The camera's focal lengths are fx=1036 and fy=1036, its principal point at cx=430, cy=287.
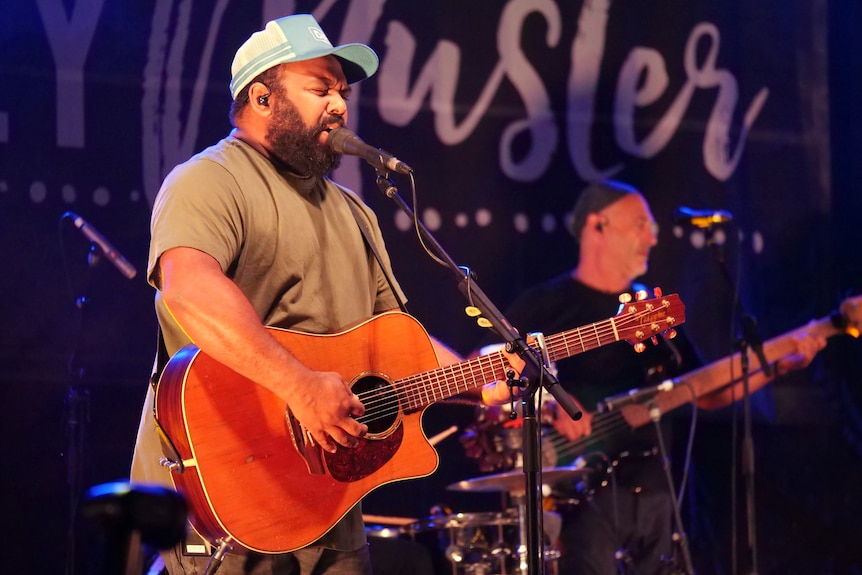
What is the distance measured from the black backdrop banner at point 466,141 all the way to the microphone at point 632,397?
65 cm

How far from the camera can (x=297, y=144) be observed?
3.47 meters

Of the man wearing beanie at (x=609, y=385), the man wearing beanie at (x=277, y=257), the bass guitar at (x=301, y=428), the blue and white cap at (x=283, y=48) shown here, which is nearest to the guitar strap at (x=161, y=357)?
the man wearing beanie at (x=277, y=257)

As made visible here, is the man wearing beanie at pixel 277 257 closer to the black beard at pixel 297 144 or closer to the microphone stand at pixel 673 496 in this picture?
the black beard at pixel 297 144

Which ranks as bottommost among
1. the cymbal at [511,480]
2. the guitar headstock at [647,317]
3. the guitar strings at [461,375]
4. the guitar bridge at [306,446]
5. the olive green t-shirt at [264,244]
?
the cymbal at [511,480]

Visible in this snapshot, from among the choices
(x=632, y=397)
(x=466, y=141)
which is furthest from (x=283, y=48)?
(x=632, y=397)

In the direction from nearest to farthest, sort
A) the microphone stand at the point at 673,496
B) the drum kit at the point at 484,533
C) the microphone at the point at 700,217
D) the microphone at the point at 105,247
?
the microphone at the point at 105,247 → the drum kit at the point at 484,533 → the microphone stand at the point at 673,496 → the microphone at the point at 700,217

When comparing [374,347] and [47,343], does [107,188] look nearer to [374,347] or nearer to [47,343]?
Result: [47,343]

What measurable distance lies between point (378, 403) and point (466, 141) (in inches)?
130

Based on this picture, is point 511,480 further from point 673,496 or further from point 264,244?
point 264,244

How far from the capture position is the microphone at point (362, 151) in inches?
123

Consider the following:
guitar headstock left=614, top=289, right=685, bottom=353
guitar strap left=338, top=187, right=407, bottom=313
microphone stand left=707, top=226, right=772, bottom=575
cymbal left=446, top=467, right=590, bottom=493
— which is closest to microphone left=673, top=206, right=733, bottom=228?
microphone stand left=707, top=226, right=772, bottom=575

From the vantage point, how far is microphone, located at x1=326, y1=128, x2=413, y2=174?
123 inches

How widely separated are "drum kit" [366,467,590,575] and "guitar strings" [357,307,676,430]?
1.86 meters

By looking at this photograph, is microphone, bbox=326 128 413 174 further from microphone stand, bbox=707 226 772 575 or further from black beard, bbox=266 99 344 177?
microphone stand, bbox=707 226 772 575
